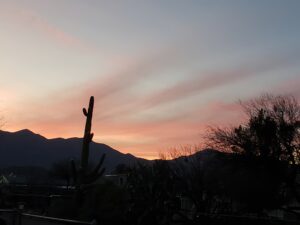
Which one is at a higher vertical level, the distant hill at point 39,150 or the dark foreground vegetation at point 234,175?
the distant hill at point 39,150

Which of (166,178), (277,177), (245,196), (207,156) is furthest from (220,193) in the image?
(166,178)

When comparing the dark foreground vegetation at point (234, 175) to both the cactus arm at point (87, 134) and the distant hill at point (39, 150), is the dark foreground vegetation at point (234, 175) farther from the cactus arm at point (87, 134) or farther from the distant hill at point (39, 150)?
the distant hill at point (39, 150)

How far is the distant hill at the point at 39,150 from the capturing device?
15950cm

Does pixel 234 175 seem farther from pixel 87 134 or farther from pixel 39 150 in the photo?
pixel 39 150

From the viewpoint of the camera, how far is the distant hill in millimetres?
159500

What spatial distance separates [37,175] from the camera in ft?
367

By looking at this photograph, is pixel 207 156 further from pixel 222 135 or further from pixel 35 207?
pixel 35 207

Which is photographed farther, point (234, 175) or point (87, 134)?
point (234, 175)

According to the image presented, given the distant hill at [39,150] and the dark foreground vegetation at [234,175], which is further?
the distant hill at [39,150]

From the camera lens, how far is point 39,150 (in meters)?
175

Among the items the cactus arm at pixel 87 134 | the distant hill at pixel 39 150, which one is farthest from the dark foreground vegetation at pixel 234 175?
the distant hill at pixel 39 150

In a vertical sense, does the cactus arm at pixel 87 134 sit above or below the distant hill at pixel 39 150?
below

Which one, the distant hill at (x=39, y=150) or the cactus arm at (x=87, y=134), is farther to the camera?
the distant hill at (x=39, y=150)

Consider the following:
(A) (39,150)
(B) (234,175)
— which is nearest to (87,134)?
(B) (234,175)
